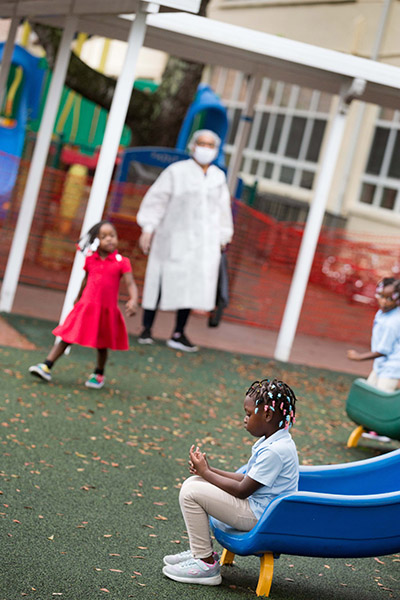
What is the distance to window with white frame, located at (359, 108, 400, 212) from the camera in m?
19.1

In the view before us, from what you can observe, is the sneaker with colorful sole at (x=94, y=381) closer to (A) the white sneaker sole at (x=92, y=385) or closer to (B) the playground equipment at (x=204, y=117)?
(A) the white sneaker sole at (x=92, y=385)

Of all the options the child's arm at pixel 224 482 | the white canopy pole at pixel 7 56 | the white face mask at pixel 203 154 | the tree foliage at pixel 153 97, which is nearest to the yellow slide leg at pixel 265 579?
the child's arm at pixel 224 482

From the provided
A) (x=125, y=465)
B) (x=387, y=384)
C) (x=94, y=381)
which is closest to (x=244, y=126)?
(x=387, y=384)

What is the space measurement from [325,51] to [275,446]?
567cm

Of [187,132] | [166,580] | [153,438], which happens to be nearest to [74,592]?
[166,580]

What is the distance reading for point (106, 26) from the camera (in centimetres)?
890

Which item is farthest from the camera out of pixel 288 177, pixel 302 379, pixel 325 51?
pixel 288 177

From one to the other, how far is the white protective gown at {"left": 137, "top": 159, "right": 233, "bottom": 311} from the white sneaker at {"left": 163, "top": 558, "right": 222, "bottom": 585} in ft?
17.5

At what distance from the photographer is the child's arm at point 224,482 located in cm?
381

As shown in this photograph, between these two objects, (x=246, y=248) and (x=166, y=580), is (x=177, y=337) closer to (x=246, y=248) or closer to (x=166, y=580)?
(x=246, y=248)

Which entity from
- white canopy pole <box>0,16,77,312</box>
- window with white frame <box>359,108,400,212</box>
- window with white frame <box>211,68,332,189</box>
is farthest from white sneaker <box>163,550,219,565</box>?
window with white frame <box>211,68,332,189</box>

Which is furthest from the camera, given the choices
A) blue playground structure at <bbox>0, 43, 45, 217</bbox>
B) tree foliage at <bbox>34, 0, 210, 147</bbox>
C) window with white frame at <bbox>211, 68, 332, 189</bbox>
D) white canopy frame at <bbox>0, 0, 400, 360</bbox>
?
window with white frame at <bbox>211, 68, 332, 189</bbox>

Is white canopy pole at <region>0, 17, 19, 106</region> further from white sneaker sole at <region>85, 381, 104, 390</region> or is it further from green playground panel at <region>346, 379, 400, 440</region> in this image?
green playground panel at <region>346, 379, 400, 440</region>

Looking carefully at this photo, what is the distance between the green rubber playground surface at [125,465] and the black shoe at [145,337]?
0.29 m
